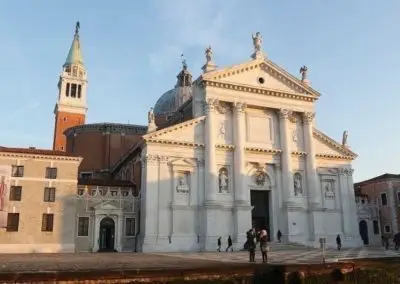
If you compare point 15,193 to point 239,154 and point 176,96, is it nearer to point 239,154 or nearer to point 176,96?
point 239,154

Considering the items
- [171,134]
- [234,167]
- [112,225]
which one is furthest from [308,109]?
[112,225]

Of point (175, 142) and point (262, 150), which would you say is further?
point (262, 150)

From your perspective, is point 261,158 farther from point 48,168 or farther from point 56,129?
point 56,129

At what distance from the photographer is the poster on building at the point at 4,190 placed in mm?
29047

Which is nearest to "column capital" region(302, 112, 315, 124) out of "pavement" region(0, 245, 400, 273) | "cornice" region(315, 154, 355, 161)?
"cornice" region(315, 154, 355, 161)

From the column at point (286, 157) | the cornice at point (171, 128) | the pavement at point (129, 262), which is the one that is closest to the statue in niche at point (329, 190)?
the column at point (286, 157)

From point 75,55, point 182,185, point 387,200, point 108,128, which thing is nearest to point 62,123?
point 75,55

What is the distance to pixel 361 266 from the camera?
10.2m

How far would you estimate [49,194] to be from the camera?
30.9 m

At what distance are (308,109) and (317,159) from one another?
4.67 metres

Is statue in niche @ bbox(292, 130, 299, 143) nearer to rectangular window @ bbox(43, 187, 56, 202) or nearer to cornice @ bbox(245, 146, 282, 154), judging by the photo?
cornice @ bbox(245, 146, 282, 154)

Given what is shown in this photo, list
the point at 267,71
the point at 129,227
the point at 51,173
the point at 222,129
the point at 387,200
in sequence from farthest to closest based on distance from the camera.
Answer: the point at 387,200, the point at 267,71, the point at 222,129, the point at 129,227, the point at 51,173

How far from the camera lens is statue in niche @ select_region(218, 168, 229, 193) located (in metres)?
34.1

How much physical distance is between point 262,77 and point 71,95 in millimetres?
41557
